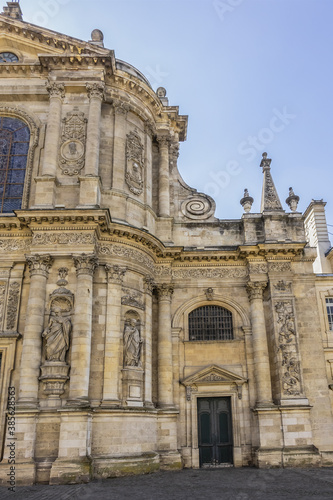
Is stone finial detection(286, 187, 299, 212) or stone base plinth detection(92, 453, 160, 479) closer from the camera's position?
stone base plinth detection(92, 453, 160, 479)

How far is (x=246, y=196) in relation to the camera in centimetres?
2112

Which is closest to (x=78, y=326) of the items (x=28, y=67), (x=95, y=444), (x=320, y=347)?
(x=95, y=444)

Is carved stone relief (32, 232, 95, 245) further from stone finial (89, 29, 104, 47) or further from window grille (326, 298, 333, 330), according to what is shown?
window grille (326, 298, 333, 330)

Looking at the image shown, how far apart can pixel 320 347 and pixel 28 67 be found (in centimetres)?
1705

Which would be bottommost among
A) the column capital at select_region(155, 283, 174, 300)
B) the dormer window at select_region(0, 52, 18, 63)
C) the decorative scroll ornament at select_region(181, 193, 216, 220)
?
the column capital at select_region(155, 283, 174, 300)

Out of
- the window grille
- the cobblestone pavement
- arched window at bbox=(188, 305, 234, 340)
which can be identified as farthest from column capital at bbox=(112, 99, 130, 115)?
the cobblestone pavement

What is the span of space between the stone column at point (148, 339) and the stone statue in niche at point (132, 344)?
0.54 meters

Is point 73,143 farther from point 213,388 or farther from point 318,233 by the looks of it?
point 318,233

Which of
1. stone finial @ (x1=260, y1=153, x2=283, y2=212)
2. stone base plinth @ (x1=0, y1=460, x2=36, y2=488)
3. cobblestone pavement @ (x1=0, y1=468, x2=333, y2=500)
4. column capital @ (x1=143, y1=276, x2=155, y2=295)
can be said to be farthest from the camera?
stone finial @ (x1=260, y1=153, x2=283, y2=212)

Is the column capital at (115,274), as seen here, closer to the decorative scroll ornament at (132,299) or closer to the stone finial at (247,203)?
the decorative scroll ornament at (132,299)

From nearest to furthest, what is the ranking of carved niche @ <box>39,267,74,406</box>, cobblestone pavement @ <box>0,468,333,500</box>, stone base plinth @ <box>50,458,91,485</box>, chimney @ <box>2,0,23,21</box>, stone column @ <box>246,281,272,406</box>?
cobblestone pavement @ <box>0,468,333,500</box>
stone base plinth @ <box>50,458,91,485</box>
carved niche @ <box>39,267,74,406</box>
stone column @ <box>246,281,272,406</box>
chimney @ <box>2,0,23,21</box>

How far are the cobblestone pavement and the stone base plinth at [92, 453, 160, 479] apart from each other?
14.6 inches

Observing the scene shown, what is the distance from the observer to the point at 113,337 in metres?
16.0

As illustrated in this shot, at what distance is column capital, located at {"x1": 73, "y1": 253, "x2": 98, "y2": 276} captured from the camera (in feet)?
52.1
